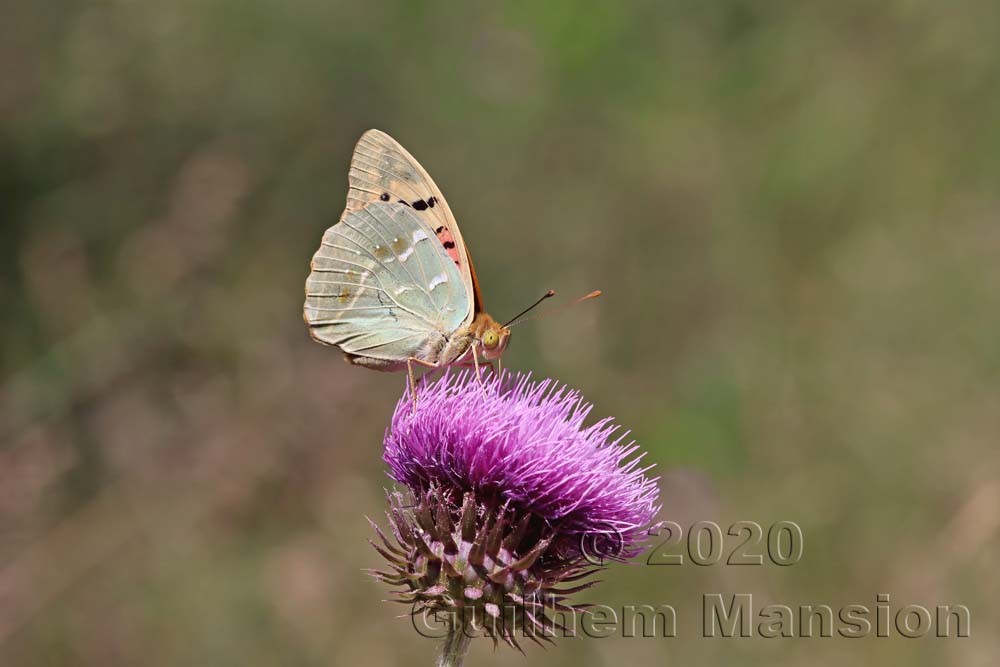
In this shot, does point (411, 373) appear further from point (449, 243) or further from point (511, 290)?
point (511, 290)

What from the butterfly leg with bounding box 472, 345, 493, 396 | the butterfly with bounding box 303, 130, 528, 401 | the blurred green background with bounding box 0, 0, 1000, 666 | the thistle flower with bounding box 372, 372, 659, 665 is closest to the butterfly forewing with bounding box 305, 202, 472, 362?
the butterfly with bounding box 303, 130, 528, 401

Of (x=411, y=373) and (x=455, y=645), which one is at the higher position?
(x=411, y=373)

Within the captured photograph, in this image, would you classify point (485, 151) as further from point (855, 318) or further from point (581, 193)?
point (855, 318)

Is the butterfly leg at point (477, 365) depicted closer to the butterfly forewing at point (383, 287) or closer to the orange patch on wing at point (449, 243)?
the butterfly forewing at point (383, 287)

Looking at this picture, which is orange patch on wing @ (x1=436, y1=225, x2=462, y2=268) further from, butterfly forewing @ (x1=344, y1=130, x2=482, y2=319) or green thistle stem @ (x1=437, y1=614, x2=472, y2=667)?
green thistle stem @ (x1=437, y1=614, x2=472, y2=667)

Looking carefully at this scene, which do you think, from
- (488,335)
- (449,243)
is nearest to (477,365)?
(488,335)

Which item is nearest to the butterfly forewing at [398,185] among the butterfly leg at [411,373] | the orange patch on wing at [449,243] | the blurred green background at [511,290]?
the orange patch on wing at [449,243]

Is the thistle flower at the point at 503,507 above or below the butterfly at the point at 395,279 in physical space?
below
